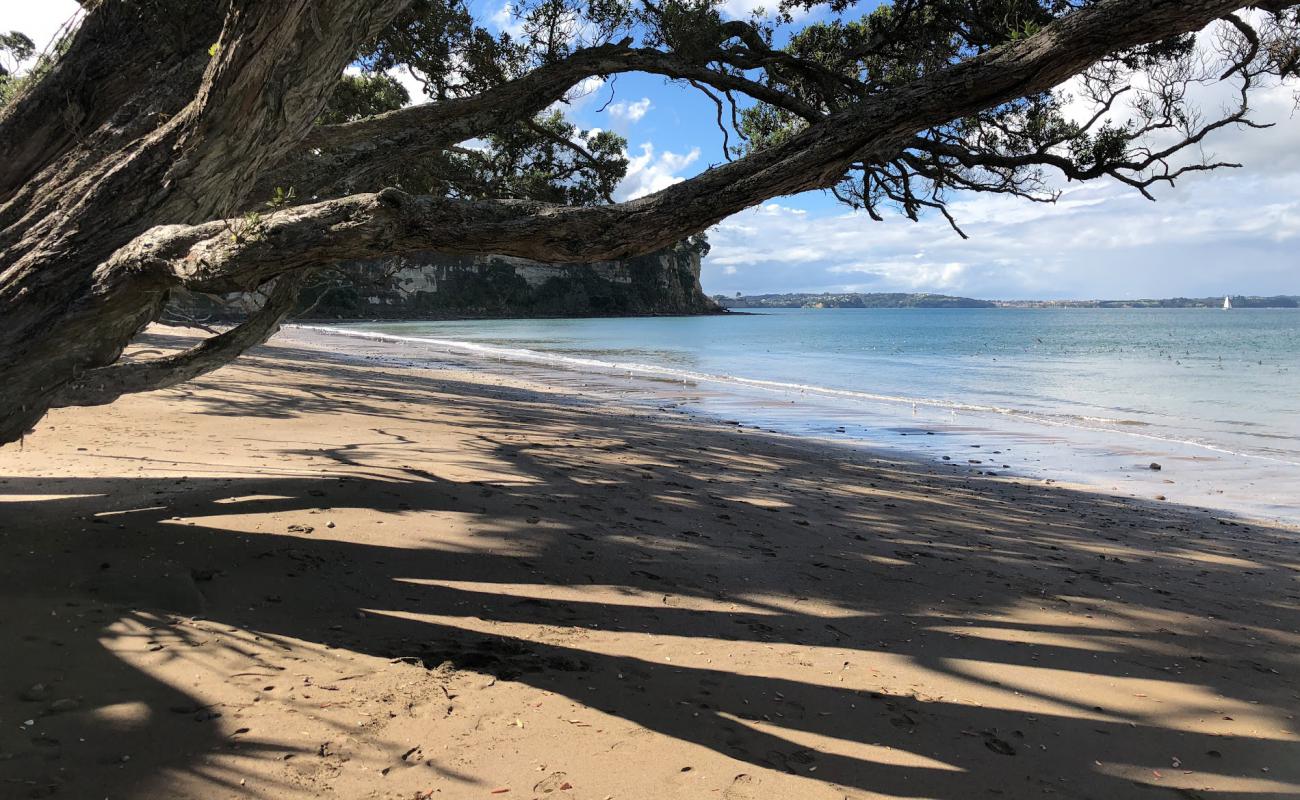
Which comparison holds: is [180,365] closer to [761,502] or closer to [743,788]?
[743,788]

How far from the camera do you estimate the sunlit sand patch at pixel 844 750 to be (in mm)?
2424

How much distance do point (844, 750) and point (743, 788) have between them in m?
0.43

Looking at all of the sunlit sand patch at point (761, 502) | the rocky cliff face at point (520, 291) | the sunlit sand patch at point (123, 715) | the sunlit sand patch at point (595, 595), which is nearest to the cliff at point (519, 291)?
the rocky cliff face at point (520, 291)

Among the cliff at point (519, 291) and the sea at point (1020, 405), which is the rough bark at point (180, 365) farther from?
the cliff at point (519, 291)

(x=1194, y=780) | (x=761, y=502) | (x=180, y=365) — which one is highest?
(x=180, y=365)

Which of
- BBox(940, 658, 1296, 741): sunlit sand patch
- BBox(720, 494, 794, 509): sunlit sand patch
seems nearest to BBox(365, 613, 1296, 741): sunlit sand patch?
BBox(940, 658, 1296, 741): sunlit sand patch

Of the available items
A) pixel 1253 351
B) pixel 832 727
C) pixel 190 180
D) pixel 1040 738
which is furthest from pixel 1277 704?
pixel 1253 351

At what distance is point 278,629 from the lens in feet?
9.75

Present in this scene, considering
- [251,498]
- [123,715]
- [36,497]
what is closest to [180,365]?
[251,498]

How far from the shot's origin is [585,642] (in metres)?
3.13

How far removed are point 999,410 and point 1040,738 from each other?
613 inches

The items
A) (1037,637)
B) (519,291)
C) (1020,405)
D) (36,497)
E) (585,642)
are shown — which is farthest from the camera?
(519,291)

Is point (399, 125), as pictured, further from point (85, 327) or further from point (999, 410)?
point (999, 410)

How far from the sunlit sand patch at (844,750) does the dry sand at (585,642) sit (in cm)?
1
